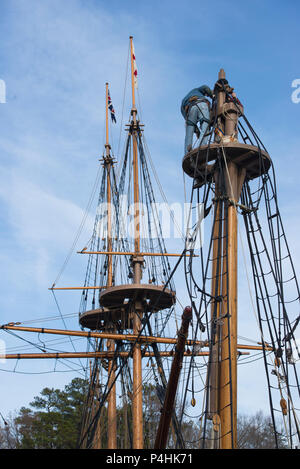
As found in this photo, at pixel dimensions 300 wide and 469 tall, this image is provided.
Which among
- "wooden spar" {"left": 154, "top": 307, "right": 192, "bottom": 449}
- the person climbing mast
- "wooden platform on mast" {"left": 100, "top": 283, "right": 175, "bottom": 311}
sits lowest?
"wooden spar" {"left": 154, "top": 307, "right": 192, "bottom": 449}

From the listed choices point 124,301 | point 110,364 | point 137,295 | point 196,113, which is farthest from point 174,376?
point 110,364

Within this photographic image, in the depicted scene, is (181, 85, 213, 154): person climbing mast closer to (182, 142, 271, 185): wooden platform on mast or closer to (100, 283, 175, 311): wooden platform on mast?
(182, 142, 271, 185): wooden platform on mast

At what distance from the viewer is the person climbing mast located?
1343cm

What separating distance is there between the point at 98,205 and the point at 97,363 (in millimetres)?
10296

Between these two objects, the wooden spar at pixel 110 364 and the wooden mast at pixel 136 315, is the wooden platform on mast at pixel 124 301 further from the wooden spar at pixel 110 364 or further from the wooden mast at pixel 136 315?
the wooden spar at pixel 110 364

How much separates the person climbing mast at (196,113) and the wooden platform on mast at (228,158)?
344 millimetres

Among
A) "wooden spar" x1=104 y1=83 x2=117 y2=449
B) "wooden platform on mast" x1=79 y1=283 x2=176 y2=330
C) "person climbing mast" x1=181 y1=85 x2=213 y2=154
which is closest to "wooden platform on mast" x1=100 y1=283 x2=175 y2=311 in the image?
"wooden platform on mast" x1=79 y1=283 x2=176 y2=330

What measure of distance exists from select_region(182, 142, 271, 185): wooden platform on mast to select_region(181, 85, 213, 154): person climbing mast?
34cm

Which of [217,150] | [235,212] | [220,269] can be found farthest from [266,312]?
[217,150]

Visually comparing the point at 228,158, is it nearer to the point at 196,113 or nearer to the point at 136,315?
the point at 196,113

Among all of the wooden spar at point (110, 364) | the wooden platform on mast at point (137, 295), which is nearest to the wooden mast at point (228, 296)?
the wooden platform on mast at point (137, 295)

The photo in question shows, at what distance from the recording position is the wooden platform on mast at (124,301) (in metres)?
27.4

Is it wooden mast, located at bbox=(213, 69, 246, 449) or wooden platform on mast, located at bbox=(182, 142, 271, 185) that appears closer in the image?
wooden mast, located at bbox=(213, 69, 246, 449)

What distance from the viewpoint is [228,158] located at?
1300cm
